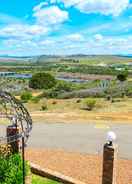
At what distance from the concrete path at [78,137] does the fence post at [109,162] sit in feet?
12.5

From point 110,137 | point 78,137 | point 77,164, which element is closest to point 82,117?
point 78,137

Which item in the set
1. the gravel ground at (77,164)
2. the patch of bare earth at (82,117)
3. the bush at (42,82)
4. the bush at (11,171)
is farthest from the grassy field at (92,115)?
the bush at (42,82)

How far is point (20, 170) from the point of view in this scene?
27.3 feet

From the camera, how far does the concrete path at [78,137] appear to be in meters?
13.1

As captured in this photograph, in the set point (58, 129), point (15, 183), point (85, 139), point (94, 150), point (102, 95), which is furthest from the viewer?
point (102, 95)

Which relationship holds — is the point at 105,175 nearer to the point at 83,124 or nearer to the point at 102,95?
the point at 83,124

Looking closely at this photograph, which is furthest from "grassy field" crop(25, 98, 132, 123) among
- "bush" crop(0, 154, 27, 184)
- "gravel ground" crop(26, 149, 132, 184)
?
"bush" crop(0, 154, 27, 184)

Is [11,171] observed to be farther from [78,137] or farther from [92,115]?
[92,115]

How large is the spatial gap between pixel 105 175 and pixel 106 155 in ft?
1.75

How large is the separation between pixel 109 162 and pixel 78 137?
6.50m

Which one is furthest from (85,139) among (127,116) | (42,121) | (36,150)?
(127,116)

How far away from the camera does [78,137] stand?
1467 centimetres

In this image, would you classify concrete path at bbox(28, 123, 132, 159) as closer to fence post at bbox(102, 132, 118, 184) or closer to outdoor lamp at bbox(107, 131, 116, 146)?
fence post at bbox(102, 132, 118, 184)

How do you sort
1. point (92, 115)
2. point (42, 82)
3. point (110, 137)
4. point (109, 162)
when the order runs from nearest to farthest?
point (110, 137), point (109, 162), point (92, 115), point (42, 82)
